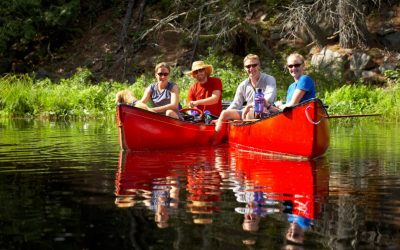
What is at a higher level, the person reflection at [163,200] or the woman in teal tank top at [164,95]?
the woman in teal tank top at [164,95]

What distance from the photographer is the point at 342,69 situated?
21.7m

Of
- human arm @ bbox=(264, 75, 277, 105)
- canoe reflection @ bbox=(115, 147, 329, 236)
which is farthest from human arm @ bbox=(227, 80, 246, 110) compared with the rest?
canoe reflection @ bbox=(115, 147, 329, 236)

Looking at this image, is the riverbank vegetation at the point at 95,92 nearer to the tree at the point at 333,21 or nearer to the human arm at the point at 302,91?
the tree at the point at 333,21

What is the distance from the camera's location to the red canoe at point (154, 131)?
38.8 feet

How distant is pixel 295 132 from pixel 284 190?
10.8 feet

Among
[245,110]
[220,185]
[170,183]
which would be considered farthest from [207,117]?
[220,185]

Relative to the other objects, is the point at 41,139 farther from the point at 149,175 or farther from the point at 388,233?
the point at 388,233

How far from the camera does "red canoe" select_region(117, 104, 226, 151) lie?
11836 mm

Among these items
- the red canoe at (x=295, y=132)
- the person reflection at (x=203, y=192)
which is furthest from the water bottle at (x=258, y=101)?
the person reflection at (x=203, y=192)

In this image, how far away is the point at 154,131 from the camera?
12031 mm

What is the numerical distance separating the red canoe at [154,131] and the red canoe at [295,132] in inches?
51.5

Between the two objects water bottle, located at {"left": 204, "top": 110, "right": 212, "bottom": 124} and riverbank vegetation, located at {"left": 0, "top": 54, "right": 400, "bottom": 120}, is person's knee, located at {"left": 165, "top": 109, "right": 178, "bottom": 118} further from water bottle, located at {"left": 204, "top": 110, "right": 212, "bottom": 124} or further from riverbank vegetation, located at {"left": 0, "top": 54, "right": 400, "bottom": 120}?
riverbank vegetation, located at {"left": 0, "top": 54, "right": 400, "bottom": 120}

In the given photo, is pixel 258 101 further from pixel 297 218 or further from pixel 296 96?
pixel 297 218

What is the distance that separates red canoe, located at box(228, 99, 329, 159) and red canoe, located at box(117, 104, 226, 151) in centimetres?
131
